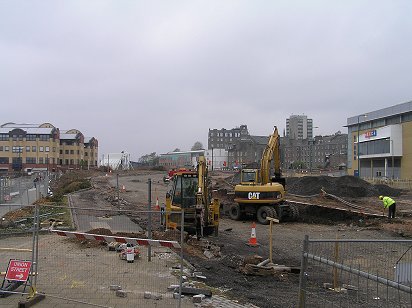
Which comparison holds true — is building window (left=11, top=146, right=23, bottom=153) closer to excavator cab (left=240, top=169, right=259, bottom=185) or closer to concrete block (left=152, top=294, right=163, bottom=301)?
excavator cab (left=240, top=169, right=259, bottom=185)

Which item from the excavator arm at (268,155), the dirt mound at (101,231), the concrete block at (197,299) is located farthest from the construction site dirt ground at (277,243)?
the excavator arm at (268,155)

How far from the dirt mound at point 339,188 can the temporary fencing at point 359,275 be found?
3329cm

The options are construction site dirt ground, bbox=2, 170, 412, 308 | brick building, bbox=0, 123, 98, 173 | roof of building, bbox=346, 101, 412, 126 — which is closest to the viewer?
construction site dirt ground, bbox=2, 170, 412, 308

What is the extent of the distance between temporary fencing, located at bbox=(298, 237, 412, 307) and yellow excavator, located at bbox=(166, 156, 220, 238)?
6.86 meters

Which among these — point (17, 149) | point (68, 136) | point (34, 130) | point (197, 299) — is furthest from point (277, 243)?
point (68, 136)

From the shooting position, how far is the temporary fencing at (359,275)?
16.4ft

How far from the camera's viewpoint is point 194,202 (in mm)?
16188

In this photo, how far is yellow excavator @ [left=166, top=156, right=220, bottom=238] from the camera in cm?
1555

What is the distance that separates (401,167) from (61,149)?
84.0 metres

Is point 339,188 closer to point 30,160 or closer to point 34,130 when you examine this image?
point 30,160

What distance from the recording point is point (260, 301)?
26.5ft

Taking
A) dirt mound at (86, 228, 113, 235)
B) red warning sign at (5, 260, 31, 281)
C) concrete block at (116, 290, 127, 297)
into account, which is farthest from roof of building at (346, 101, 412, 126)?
red warning sign at (5, 260, 31, 281)

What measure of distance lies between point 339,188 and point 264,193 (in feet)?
69.0

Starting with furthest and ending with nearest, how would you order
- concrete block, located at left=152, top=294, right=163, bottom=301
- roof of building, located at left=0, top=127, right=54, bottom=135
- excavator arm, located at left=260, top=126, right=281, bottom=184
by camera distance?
1. roof of building, located at left=0, top=127, right=54, bottom=135
2. excavator arm, located at left=260, top=126, right=281, bottom=184
3. concrete block, located at left=152, top=294, right=163, bottom=301
